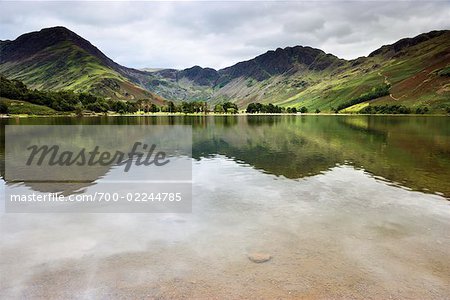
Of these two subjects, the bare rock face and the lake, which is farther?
the bare rock face

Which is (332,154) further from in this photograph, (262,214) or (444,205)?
(262,214)

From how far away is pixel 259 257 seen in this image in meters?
17.2

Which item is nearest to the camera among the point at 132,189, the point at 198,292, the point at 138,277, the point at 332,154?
the point at 198,292

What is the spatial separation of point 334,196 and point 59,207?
932 inches

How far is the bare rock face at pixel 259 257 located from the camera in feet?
55.5

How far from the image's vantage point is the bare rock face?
16.9 meters

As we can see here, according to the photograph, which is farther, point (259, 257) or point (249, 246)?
point (249, 246)

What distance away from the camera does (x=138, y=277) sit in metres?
15.2

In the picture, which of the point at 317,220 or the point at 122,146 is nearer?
the point at 317,220

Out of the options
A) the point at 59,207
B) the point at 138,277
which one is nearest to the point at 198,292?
the point at 138,277

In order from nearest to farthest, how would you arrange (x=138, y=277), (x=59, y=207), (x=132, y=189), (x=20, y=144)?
→ (x=138, y=277)
(x=59, y=207)
(x=132, y=189)
(x=20, y=144)

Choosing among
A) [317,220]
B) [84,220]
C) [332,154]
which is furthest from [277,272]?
[332,154]

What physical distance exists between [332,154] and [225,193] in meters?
32.0

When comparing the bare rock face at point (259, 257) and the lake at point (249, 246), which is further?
the bare rock face at point (259, 257)
